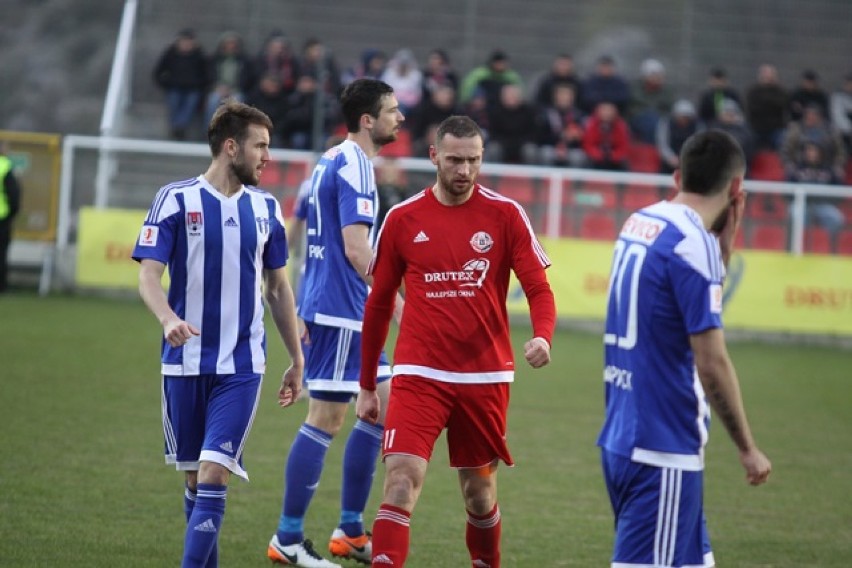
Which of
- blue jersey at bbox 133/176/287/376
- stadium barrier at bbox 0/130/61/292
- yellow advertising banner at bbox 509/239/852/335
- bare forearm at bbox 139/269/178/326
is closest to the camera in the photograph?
bare forearm at bbox 139/269/178/326

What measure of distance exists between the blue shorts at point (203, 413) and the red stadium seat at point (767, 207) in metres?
13.9

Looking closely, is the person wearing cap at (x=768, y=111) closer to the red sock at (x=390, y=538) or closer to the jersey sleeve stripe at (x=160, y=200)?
the jersey sleeve stripe at (x=160, y=200)

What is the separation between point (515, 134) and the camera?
1995 centimetres

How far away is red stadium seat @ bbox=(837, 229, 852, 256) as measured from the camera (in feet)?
59.5

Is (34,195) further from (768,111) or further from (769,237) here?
(768,111)

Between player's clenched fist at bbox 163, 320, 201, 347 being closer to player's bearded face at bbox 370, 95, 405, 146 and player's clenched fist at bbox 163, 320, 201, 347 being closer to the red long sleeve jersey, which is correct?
the red long sleeve jersey

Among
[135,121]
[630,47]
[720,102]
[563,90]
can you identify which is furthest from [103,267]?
[630,47]

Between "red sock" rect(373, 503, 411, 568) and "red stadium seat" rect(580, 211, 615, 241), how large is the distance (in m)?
13.3

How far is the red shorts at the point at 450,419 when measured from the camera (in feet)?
18.0

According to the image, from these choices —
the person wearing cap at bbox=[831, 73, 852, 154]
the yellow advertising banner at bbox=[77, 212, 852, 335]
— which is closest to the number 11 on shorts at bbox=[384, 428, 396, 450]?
the yellow advertising banner at bbox=[77, 212, 852, 335]

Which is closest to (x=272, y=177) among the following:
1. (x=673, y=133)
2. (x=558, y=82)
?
(x=558, y=82)

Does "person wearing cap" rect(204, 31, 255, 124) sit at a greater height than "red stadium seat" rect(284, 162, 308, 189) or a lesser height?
greater

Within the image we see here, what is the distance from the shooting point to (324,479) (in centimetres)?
875

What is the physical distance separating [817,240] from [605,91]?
4.61 m
